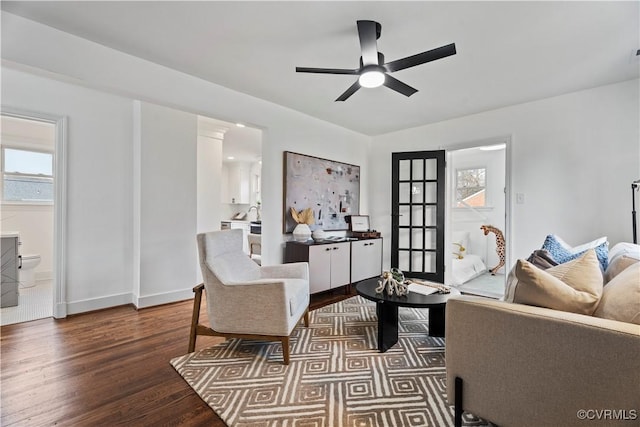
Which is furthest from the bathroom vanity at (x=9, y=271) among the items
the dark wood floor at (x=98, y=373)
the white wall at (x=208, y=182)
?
the white wall at (x=208, y=182)

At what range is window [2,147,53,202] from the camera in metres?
4.28

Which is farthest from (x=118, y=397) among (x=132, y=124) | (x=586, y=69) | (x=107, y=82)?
(x=586, y=69)

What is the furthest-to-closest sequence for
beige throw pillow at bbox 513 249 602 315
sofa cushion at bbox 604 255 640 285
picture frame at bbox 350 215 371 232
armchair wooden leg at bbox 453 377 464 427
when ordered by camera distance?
picture frame at bbox 350 215 371 232 < sofa cushion at bbox 604 255 640 285 < armchair wooden leg at bbox 453 377 464 427 < beige throw pillow at bbox 513 249 602 315

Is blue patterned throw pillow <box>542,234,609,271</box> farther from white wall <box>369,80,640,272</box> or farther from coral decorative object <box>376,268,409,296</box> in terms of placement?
white wall <box>369,80,640,272</box>

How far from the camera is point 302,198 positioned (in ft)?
13.1

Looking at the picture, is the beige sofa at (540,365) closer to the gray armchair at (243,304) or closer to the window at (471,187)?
the gray armchair at (243,304)

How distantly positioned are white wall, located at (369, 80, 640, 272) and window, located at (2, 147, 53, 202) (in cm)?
626

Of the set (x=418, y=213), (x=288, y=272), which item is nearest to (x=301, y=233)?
(x=288, y=272)

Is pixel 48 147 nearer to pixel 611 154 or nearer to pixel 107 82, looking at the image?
pixel 107 82

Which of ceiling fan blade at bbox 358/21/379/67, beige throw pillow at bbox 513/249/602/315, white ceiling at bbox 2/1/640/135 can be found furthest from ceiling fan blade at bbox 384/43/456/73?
beige throw pillow at bbox 513/249/602/315

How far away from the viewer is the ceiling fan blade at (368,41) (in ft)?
6.13

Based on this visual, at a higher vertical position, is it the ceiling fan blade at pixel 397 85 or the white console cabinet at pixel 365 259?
the ceiling fan blade at pixel 397 85

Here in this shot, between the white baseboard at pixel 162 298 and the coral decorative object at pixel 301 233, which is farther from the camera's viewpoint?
the coral decorative object at pixel 301 233

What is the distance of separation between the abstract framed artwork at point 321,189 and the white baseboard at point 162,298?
1.43m
